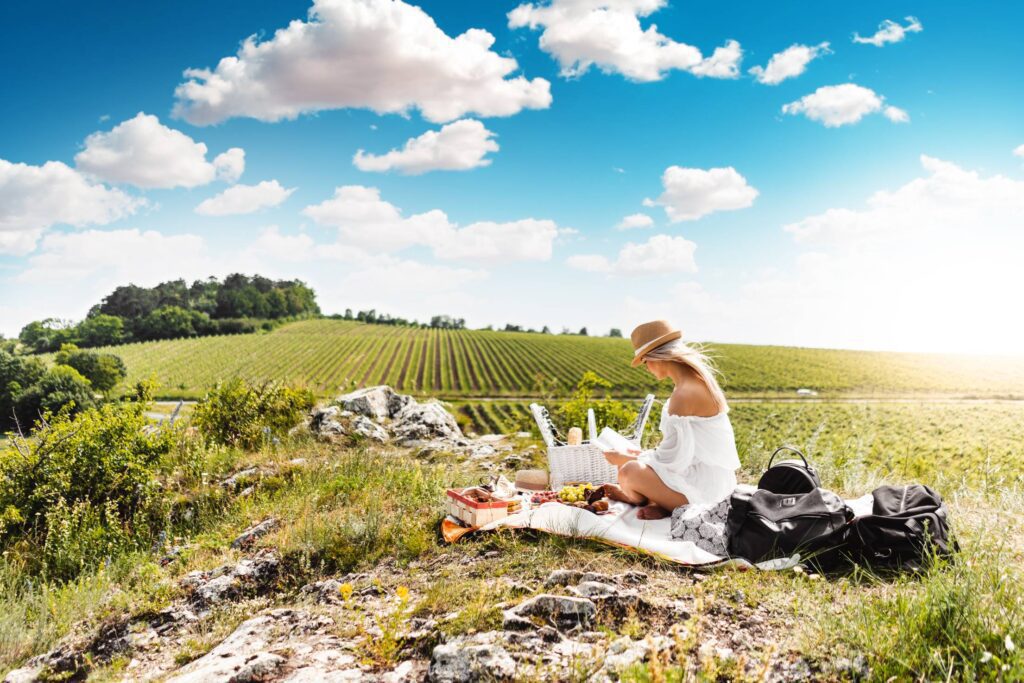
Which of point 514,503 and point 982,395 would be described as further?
point 982,395

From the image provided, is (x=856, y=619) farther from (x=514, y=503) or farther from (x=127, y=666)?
(x=127, y=666)

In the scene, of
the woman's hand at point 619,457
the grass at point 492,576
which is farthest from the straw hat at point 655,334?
the grass at point 492,576

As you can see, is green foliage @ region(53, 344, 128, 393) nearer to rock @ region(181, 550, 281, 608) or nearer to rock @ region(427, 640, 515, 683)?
rock @ region(181, 550, 281, 608)

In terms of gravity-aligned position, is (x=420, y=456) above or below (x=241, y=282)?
below

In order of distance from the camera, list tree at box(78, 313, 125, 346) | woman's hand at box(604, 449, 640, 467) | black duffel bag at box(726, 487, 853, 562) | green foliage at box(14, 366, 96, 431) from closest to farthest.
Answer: black duffel bag at box(726, 487, 853, 562)
woman's hand at box(604, 449, 640, 467)
green foliage at box(14, 366, 96, 431)
tree at box(78, 313, 125, 346)

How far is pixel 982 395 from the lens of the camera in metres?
43.5

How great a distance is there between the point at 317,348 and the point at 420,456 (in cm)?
7401

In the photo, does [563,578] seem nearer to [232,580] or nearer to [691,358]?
[691,358]

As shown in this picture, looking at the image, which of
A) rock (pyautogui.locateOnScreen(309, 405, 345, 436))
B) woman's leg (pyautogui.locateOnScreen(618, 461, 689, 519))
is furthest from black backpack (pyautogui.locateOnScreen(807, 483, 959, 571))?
rock (pyautogui.locateOnScreen(309, 405, 345, 436))

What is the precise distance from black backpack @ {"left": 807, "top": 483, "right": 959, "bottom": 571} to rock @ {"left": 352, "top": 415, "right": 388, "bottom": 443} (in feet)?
21.3

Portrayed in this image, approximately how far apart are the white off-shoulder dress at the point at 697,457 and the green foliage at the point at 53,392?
59310mm

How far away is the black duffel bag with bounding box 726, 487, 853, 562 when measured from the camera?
12.9ft

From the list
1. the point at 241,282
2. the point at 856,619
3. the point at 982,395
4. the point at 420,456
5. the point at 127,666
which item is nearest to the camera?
the point at 856,619

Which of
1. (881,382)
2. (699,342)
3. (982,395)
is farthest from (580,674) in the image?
(881,382)
